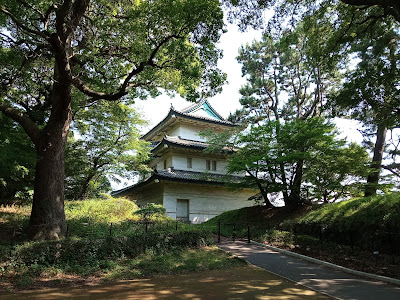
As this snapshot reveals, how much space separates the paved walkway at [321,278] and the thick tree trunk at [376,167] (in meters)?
7.01

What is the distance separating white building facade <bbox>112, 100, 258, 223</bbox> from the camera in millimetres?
22344

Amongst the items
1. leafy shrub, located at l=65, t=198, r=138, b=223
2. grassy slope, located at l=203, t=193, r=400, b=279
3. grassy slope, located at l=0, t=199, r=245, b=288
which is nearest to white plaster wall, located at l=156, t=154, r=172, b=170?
leafy shrub, located at l=65, t=198, r=138, b=223

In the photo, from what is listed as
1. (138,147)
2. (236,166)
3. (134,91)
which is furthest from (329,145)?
(138,147)

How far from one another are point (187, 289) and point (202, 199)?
17.6m

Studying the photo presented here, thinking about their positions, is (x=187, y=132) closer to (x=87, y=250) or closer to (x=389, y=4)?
(x=87, y=250)

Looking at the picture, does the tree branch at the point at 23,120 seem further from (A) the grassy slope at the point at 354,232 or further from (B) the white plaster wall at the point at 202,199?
(B) the white plaster wall at the point at 202,199

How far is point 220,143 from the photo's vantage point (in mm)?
20266

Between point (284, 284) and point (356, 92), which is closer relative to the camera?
point (284, 284)

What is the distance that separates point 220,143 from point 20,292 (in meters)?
15.8

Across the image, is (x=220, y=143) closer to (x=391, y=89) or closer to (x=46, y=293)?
(x=391, y=89)

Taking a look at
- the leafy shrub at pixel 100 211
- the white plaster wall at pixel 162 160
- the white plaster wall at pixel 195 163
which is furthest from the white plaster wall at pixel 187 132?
the leafy shrub at pixel 100 211

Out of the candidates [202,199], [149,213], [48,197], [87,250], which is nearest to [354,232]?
[87,250]

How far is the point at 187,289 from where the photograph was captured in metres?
6.14

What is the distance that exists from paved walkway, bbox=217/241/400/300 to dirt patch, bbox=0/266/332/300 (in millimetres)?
534
